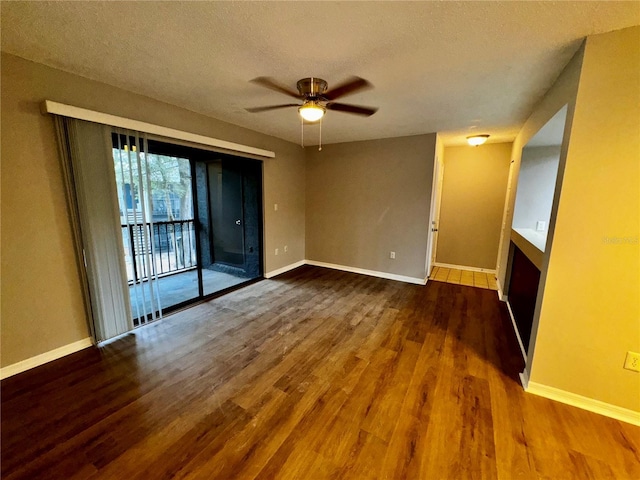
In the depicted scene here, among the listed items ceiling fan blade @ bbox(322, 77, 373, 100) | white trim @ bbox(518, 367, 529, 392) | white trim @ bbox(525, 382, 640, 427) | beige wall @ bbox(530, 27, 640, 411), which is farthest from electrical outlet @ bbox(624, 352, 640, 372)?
ceiling fan blade @ bbox(322, 77, 373, 100)

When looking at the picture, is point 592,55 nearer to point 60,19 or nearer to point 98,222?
point 60,19

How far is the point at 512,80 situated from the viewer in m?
2.07

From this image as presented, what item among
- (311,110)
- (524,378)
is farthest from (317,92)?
(524,378)

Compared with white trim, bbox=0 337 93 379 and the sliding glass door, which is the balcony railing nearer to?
the sliding glass door

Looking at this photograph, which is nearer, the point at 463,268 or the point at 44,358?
the point at 44,358

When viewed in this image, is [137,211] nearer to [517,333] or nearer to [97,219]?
[97,219]

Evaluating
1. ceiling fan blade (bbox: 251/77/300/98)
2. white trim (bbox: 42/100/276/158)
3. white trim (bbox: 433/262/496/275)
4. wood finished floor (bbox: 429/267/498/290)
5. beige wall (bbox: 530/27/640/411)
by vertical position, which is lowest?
wood finished floor (bbox: 429/267/498/290)

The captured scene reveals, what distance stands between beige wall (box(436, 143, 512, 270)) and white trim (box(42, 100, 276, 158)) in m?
4.00

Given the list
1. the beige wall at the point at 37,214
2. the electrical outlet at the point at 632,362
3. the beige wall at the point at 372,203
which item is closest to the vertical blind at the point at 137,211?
the beige wall at the point at 37,214

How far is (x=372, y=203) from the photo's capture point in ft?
14.6

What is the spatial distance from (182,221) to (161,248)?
0.56m

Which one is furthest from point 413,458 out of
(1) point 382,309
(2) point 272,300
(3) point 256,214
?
(3) point 256,214

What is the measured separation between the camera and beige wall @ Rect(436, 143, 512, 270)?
4.55 meters

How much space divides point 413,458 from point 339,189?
3.99 meters
